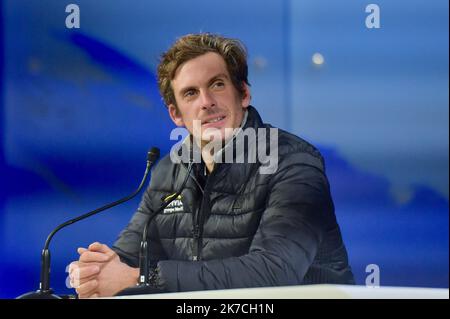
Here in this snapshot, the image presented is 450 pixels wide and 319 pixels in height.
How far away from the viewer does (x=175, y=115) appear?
2.86m

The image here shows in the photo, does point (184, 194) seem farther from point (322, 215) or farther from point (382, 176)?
point (382, 176)

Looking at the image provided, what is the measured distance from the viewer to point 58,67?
2865 millimetres

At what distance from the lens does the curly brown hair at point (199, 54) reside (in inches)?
111

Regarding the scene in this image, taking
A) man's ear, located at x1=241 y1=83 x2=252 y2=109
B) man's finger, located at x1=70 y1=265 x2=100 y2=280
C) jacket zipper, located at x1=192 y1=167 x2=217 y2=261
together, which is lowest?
man's finger, located at x1=70 y1=265 x2=100 y2=280

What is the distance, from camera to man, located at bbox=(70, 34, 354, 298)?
8.29ft

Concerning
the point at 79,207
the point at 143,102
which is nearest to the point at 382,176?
the point at 143,102

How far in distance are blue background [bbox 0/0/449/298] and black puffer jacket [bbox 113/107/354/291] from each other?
67 millimetres

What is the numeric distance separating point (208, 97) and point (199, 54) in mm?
164

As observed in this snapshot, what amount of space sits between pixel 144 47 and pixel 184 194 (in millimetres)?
567
